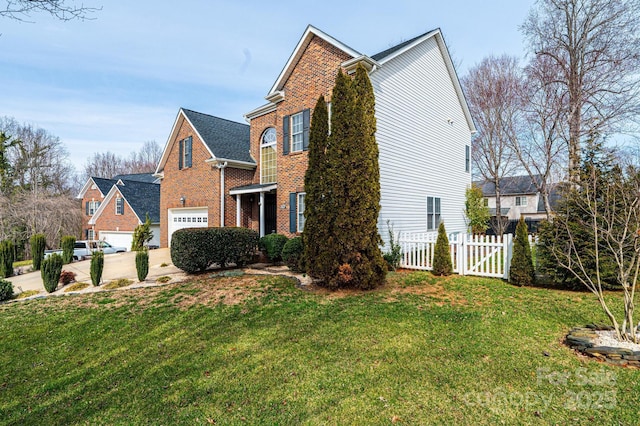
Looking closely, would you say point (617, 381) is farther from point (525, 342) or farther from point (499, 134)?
point (499, 134)

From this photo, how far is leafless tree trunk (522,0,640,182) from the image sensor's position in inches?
535

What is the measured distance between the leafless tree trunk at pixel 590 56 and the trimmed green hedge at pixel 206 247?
14001 millimetres

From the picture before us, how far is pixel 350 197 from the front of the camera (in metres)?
7.55

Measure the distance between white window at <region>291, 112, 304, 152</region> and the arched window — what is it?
2.38 meters

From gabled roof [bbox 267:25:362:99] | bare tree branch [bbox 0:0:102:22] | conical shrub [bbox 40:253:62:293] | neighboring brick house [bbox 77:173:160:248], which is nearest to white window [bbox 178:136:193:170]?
gabled roof [bbox 267:25:362:99]

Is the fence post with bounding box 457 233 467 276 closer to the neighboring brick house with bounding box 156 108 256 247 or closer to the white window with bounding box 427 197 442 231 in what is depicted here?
the white window with bounding box 427 197 442 231

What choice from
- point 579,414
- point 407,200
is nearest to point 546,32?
point 407,200

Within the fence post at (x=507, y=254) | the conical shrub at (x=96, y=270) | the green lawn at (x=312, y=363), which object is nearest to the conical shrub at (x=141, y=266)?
the conical shrub at (x=96, y=270)

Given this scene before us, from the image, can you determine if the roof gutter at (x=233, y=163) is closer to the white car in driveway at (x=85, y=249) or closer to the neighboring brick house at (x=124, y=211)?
the white car in driveway at (x=85, y=249)

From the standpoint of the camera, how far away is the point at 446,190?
15.1 m

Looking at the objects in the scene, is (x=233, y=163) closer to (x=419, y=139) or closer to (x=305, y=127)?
(x=305, y=127)

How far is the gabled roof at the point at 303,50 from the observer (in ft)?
34.3

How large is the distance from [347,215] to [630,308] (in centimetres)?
498

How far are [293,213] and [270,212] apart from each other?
315cm
